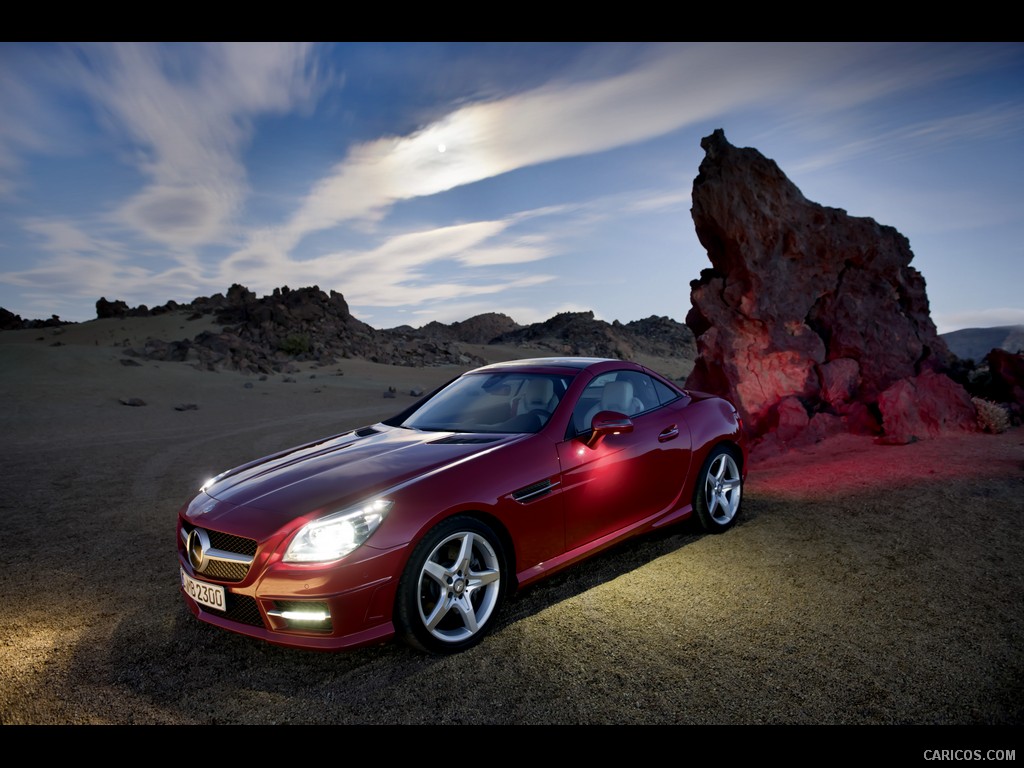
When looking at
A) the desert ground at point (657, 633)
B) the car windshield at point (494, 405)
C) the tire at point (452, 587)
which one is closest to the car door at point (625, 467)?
the car windshield at point (494, 405)

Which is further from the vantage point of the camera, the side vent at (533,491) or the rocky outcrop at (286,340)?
the rocky outcrop at (286,340)

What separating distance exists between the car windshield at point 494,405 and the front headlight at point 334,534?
126 centimetres

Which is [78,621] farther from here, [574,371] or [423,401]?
[574,371]

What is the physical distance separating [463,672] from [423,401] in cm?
239

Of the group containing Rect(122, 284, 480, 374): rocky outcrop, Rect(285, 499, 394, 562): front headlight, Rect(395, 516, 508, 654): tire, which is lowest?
Rect(395, 516, 508, 654): tire

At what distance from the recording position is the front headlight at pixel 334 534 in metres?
3.21

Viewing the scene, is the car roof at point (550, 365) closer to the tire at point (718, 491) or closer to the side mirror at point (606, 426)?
the side mirror at point (606, 426)

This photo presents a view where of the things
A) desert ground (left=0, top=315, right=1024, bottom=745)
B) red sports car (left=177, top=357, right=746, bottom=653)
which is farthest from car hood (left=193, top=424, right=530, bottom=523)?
desert ground (left=0, top=315, right=1024, bottom=745)

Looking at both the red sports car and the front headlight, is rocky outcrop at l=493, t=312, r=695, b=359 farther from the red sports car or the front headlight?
the front headlight

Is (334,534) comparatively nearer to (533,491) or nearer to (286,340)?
(533,491)

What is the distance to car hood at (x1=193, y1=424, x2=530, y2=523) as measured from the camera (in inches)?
135

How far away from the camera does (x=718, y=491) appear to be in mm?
5457

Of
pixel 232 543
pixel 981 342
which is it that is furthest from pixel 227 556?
pixel 981 342

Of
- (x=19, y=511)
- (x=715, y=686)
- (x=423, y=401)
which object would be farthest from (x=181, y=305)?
(x=715, y=686)
